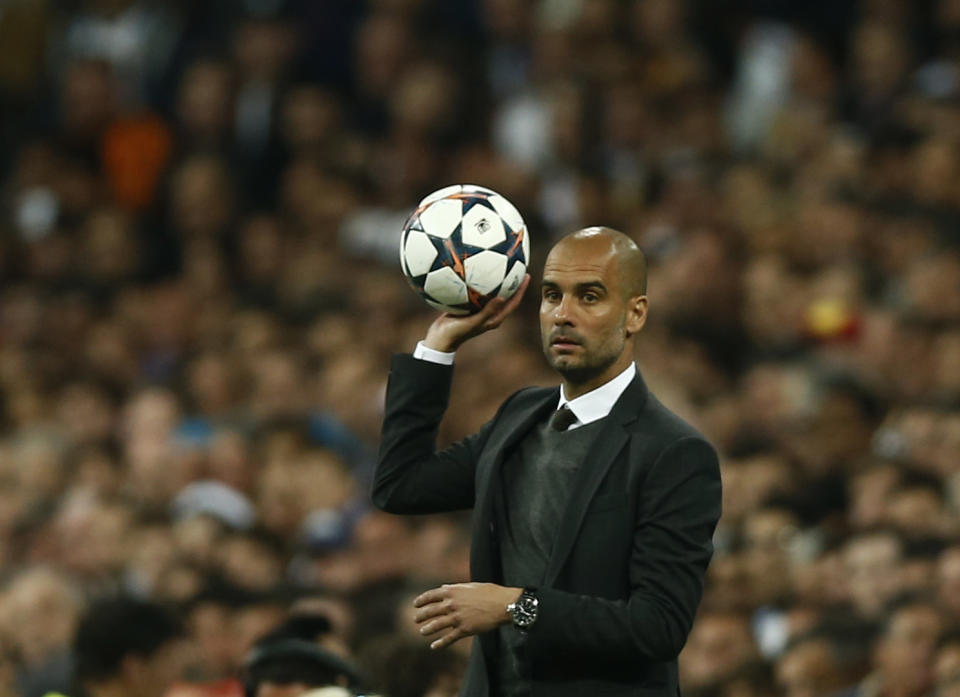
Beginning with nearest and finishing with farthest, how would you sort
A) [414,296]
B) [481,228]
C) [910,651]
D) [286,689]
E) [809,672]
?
1. [481,228]
2. [286,689]
3. [910,651]
4. [809,672]
5. [414,296]

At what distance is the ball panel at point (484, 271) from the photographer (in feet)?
15.2

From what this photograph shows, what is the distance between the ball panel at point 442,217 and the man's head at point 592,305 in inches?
Answer: 15.9

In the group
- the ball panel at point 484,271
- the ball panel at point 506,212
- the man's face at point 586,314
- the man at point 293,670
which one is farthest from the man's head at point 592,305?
the man at point 293,670

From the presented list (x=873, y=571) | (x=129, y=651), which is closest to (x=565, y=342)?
(x=129, y=651)

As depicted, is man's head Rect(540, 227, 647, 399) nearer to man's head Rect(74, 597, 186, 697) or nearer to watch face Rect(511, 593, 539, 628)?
watch face Rect(511, 593, 539, 628)

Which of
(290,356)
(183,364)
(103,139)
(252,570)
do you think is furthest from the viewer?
(103,139)

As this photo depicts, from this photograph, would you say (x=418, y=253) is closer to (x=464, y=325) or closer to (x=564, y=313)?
(x=464, y=325)

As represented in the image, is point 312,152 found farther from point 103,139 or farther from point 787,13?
point 787,13

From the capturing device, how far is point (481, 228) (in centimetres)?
474

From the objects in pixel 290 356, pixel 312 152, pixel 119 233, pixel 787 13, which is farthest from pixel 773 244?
pixel 119 233

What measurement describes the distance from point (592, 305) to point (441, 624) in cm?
84

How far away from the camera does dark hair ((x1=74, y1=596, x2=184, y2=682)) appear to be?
248 inches

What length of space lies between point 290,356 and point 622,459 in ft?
25.1

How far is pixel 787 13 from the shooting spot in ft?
41.0
